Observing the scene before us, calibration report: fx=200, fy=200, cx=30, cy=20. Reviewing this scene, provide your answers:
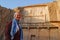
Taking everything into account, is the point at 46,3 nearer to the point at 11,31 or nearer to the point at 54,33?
the point at 54,33

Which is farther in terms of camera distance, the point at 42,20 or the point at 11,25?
the point at 42,20

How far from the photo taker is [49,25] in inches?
694

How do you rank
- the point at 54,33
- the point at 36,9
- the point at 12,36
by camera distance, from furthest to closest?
the point at 36,9
the point at 54,33
the point at 12,36

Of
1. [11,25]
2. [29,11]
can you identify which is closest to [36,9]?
[29,11]

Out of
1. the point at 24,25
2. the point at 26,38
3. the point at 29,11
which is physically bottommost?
the point at 26,38

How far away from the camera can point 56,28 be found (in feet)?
57.1

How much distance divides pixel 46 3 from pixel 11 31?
1553 cm

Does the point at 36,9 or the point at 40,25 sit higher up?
the point at 36,9

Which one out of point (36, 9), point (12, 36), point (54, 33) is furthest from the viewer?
point (36, 9)

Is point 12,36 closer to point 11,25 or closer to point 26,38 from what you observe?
point 11,25

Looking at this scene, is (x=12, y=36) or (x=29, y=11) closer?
(x=12, y=36)

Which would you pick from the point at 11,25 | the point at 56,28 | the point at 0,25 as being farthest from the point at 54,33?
the point at 11,25

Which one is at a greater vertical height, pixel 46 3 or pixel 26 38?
pixel 46 3

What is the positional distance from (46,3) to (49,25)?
2.55m
